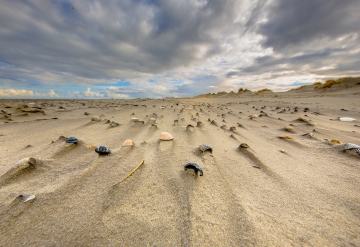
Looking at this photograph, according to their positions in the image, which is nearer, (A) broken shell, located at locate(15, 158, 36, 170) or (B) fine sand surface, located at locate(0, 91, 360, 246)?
(B) fine sand surface, located at locate(0, 91, 360, 246)

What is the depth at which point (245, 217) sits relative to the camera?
89cm

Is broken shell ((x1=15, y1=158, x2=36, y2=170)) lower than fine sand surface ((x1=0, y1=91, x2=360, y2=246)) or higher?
higher

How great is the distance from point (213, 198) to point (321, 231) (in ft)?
1.91

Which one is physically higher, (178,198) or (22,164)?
(22,164)

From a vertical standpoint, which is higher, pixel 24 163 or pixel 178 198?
pixel 24 163

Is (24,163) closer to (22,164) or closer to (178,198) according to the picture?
(22,164)

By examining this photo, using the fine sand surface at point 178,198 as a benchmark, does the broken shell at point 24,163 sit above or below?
above

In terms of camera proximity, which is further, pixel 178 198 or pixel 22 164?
pixel 22 164

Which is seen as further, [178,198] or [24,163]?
[24,163]

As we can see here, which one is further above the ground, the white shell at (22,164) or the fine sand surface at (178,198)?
the white shell at (22,164)

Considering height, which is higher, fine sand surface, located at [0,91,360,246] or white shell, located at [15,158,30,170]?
white shell, located at [15,158,30,170]

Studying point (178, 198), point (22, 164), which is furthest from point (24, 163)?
point (178, 198)

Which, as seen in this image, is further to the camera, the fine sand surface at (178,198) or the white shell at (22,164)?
the white shell at (22,164)

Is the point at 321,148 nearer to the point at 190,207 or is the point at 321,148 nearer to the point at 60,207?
the point at 190,207
